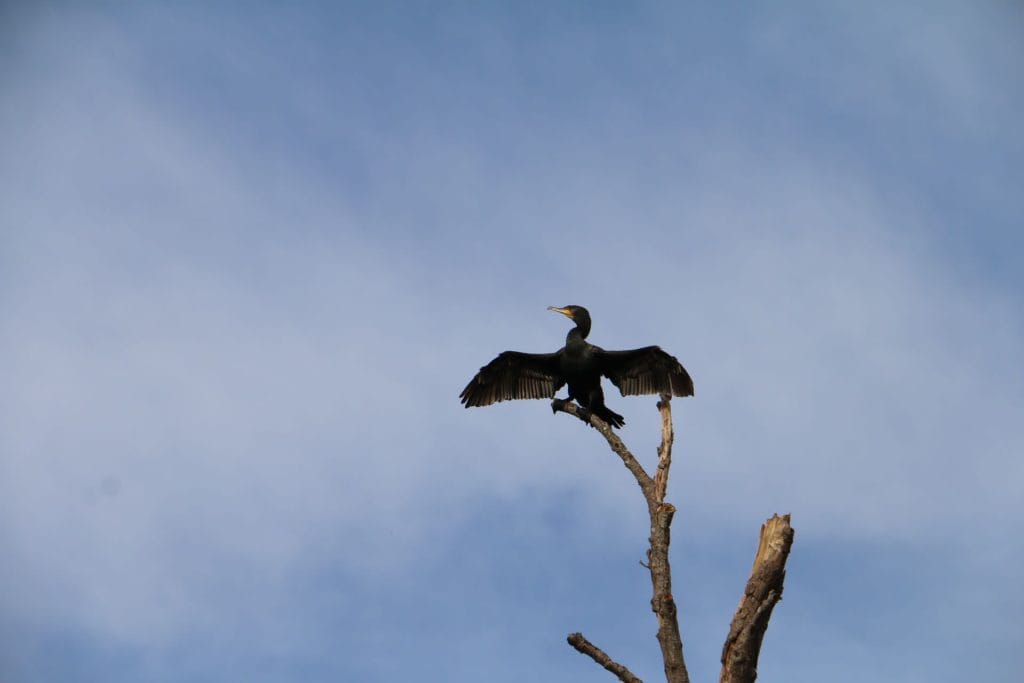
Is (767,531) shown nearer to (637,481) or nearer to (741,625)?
(741,625)

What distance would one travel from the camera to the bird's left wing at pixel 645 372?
1090 centimetres

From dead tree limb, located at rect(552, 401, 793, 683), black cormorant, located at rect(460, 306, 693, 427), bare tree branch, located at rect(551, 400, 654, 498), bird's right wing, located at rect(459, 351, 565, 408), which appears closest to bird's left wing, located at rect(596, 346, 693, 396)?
black cormorant, located at rect(460, 306, 693, 427)

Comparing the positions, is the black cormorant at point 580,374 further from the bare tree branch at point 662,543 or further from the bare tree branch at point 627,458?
the bare tree branch at point 662,543

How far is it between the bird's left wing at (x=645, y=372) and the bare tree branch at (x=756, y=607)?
4.26 metres

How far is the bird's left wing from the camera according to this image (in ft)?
35.8

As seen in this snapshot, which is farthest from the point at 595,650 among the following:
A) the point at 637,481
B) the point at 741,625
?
the point at 637,481

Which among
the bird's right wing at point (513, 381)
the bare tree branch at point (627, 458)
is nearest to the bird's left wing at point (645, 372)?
the bird's right wing at point (513, 381)

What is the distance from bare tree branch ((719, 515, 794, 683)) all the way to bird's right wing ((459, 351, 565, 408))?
551cm

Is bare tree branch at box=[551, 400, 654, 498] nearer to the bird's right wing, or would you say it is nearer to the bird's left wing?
the bird's left wing

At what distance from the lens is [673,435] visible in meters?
8.21

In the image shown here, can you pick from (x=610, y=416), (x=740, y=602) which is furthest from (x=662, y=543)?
(x=610, y=416)

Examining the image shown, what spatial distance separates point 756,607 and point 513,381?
5.89 meters

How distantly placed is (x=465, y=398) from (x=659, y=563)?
5132 millimetres

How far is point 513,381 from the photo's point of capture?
12.0 meters
